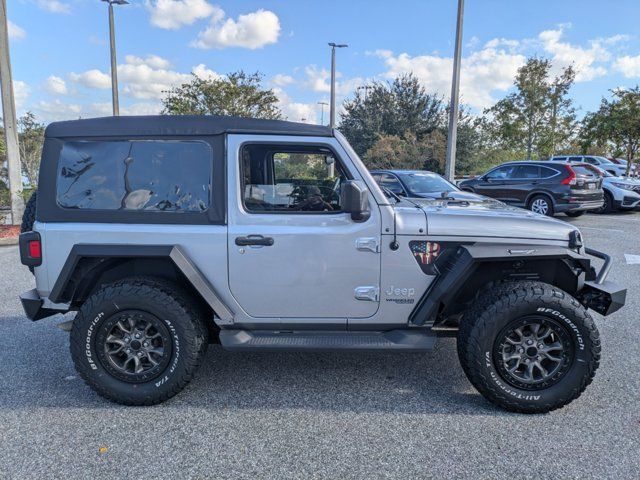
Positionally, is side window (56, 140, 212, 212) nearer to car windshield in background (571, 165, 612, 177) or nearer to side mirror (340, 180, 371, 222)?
side mirror (340, 180, 371, 222)

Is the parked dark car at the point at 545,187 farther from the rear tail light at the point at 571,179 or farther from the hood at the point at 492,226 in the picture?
the hood at the point at 492,226

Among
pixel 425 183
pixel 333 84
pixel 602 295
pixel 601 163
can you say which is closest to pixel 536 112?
pixel 601 163

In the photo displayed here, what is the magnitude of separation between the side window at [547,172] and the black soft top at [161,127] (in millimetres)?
10882

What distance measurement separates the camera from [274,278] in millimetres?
3154

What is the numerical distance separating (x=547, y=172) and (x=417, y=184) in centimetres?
494

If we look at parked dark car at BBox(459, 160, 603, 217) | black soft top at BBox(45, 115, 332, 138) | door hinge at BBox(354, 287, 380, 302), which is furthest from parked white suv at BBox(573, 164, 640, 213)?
black soft top at BBox(45, 115, 332, 138)

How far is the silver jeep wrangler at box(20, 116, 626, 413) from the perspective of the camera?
3.06 m

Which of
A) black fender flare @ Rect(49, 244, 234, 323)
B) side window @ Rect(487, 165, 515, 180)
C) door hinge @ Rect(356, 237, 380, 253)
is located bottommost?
black fender flare @ Rect(49, 244, 234, 323)

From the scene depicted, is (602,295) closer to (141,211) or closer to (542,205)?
(141,211)

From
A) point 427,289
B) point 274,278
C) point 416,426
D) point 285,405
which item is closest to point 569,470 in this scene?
point 416,426

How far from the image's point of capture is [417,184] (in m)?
9.52

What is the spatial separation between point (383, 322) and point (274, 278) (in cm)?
82

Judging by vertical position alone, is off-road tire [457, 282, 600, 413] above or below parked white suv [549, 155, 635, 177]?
below

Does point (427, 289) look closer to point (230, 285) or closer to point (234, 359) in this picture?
point (230, 285)
